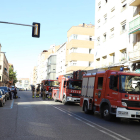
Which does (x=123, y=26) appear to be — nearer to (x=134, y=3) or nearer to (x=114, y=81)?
(x=134, y=3)

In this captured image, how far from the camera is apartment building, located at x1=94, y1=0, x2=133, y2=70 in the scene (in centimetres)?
2583

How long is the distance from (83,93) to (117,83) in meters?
4.65

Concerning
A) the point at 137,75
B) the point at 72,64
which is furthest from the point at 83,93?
the point at 72,64

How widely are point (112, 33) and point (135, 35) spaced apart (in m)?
5.68

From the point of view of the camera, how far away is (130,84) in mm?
11070

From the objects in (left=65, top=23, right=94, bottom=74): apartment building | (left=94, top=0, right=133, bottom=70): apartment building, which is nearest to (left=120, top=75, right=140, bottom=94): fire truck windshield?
(left=94, top=0, right=133, bottom=70): apartment building

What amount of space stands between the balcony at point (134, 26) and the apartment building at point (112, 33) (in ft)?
5.16

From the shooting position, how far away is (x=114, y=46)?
2831 cm

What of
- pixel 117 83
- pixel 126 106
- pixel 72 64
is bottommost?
pixel 126 106

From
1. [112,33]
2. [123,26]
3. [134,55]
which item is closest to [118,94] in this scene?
[134,55]

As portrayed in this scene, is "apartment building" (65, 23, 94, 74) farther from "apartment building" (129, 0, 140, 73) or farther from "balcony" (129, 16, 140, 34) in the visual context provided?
"balcony" (129, 16, 140, 34)

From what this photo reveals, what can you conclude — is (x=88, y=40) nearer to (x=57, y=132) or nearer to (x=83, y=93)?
(x=83, y=93)

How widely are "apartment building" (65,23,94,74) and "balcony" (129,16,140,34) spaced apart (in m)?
23.4

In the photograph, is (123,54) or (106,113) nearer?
(106,113)
